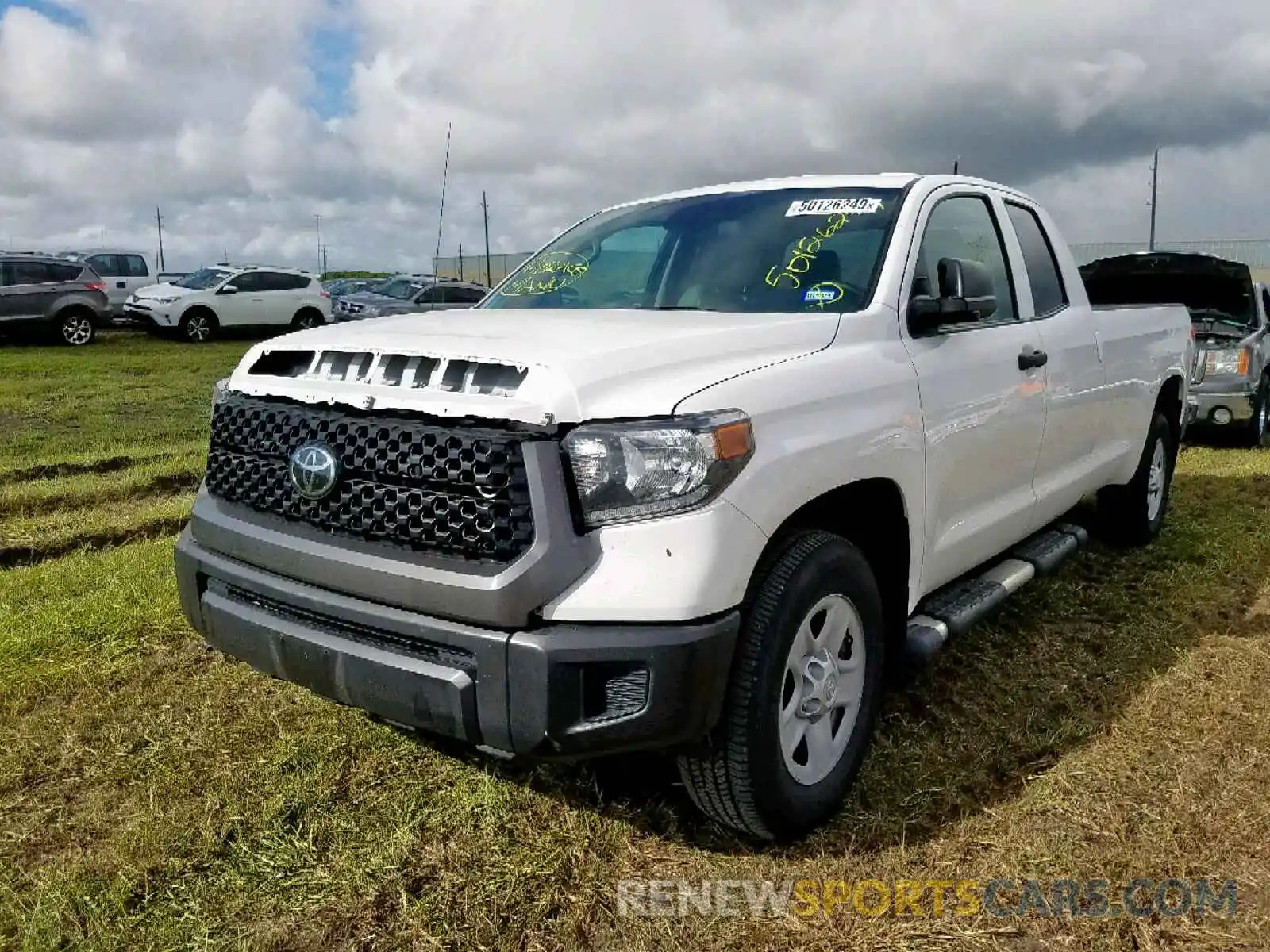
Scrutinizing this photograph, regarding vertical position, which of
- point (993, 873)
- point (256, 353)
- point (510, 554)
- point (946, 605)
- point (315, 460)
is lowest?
point (993, 873)

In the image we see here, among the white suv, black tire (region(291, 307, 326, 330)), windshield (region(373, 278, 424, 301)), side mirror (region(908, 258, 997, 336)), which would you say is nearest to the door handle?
side mirror (region(908, 258, 997, 336))

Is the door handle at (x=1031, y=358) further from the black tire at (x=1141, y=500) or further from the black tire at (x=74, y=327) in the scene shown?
the black tire at (x=74, y=327)

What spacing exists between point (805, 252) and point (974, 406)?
778 millimetres

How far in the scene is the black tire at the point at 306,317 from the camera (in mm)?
22453

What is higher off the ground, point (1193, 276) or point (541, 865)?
point (1193, 276)

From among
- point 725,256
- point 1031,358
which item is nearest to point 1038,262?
point 1031,358

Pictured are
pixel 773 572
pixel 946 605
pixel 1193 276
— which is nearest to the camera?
pixel 773 572

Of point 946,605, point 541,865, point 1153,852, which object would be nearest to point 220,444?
point 541,865

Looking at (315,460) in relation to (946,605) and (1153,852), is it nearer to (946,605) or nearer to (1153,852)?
(946,605)

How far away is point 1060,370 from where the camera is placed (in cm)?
421

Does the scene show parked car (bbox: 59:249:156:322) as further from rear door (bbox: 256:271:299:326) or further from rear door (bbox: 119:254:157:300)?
rear door (bbox: 256:271:299:326)

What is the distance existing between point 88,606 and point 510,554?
3071 mm

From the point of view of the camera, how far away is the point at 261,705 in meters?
3.71

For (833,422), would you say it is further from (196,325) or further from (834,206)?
(196,325)
